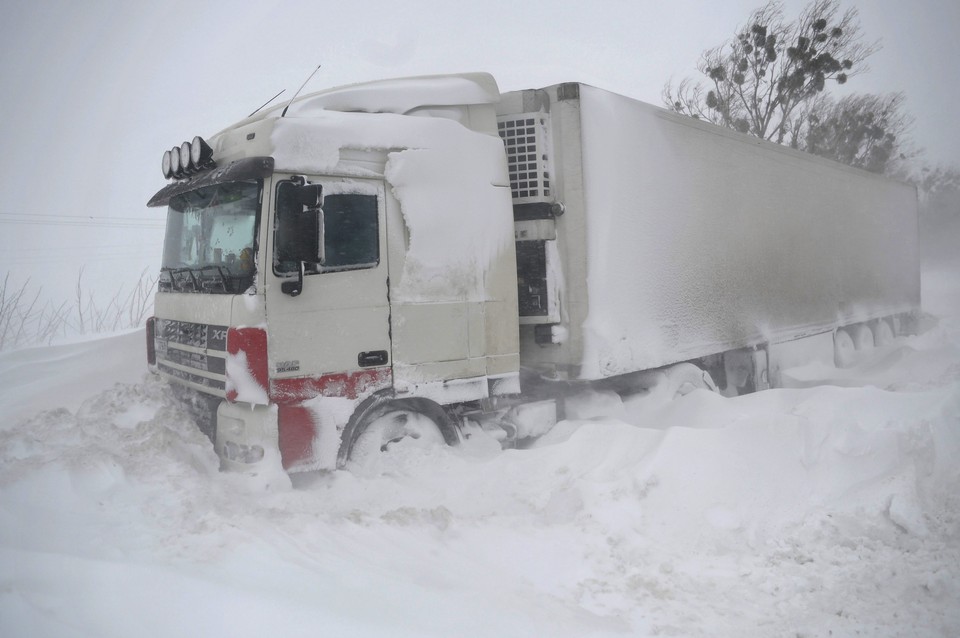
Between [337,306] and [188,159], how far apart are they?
1670 mm

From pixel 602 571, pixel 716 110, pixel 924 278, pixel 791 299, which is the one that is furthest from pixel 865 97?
pixel 602 571

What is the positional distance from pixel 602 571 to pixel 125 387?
4249 mm

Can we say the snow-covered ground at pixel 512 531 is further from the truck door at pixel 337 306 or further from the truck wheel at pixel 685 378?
the truck wheel at pixel 685 378

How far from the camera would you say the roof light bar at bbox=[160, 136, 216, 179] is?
4.95 meters

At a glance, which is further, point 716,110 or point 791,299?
point 716,110

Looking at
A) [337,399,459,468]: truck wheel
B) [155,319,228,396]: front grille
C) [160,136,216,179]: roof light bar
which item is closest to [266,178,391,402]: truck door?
[337,399,459,468]: truck wheel

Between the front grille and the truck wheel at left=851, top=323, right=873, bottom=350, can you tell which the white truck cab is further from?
the truck wheel at left=851, top=323, right=873, bottom=350

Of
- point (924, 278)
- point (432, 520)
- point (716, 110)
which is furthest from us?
point (924, 278)

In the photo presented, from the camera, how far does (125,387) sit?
5.70 metres

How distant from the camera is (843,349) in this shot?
11312mm

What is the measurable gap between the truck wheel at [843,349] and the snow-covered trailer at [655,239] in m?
0.69

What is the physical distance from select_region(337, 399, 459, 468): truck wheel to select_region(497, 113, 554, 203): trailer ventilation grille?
2003 millimetres

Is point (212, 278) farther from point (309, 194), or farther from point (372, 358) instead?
point (372, 358)

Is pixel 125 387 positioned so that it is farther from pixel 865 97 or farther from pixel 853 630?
pixel 865 97
